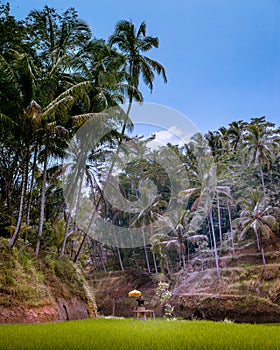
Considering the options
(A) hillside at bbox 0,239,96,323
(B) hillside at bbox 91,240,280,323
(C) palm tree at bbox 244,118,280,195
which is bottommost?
(B) hillside at bbox 91,240,280,323

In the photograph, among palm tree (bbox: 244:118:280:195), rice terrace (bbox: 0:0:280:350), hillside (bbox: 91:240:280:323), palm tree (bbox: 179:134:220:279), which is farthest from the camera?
palm tree (bbox: 244:118:280:195)

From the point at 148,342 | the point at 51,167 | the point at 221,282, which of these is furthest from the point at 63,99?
the point at 221,282

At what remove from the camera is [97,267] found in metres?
40.2

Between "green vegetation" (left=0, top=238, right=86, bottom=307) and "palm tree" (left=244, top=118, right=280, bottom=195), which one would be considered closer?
"green vegetation" (left=0, top=238, right=86, bottom=307)

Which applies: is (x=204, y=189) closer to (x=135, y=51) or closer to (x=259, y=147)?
(x=259, y=147)

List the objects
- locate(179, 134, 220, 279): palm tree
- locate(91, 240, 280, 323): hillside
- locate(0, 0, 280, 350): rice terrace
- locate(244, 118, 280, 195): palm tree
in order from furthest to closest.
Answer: locate(244, 118, 280, 195): palm tree → locate(179, 134, 220, 279): palm tree → locate(91, 240, 280, 323): hillside → locate(0, 0, 280, 350): rice terrace

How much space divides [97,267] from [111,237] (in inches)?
199

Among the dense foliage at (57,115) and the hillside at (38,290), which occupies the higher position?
the dense foliage at (57,115)

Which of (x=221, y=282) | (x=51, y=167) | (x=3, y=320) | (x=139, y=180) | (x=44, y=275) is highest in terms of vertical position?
(x=139, y=180)

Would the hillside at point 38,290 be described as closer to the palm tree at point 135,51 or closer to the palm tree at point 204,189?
the palm tree at point 135,51

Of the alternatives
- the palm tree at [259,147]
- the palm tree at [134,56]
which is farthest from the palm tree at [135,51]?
the palm tree at [259,147]

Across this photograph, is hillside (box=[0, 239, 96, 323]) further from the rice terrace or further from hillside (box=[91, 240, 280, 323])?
hillside (box=[91, 240, 280, 323])

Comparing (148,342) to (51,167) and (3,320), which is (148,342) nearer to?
(3,320)

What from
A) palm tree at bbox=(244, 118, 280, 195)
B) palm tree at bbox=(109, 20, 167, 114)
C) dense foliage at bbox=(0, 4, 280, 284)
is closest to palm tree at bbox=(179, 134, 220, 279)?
dense foliage at bbox=(0, 4, 280, 284)
